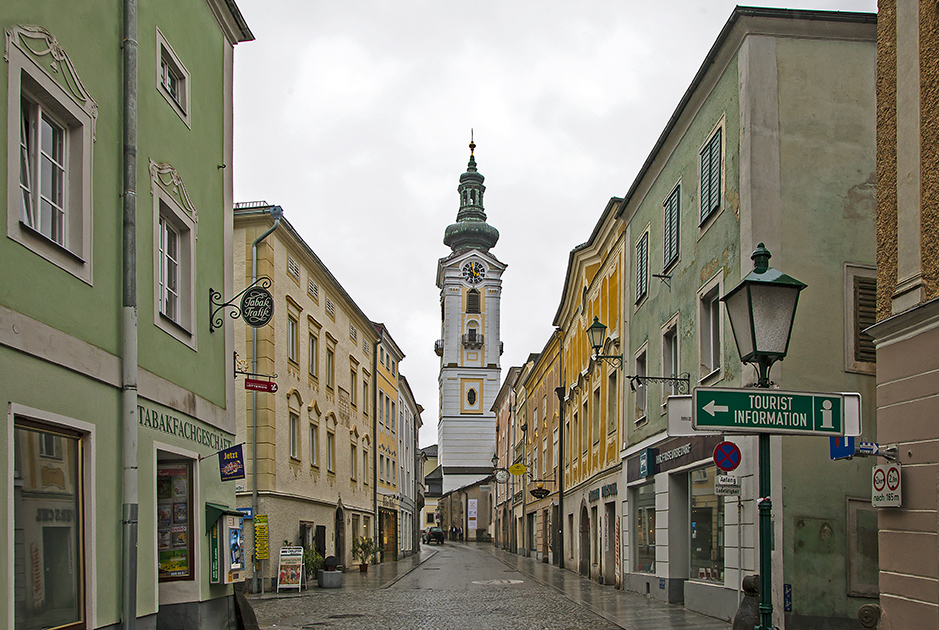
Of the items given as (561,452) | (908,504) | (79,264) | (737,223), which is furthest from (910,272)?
(561,452)

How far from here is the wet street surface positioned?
53.7 feet

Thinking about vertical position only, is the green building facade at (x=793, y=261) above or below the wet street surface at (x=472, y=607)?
above

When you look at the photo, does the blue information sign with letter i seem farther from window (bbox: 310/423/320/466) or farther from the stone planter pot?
window (bbox: 310/423/320/466)

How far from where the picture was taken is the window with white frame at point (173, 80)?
1202 centimetres

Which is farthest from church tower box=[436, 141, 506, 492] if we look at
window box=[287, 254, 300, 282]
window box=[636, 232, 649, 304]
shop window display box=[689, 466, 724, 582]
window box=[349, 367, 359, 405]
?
shop window display box=[689, 466, 724, 582]

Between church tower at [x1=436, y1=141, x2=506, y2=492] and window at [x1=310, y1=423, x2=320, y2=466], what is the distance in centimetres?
5636

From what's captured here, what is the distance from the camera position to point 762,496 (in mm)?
6523

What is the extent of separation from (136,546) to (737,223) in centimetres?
961

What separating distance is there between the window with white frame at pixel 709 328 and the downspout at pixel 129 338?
378 inches

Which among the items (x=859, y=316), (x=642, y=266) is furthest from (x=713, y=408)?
(x=642, y=266)

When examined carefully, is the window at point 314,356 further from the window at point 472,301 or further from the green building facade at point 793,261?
the window at point 472,301

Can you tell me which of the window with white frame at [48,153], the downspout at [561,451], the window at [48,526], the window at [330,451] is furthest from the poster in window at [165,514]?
the downspout at [561,451]

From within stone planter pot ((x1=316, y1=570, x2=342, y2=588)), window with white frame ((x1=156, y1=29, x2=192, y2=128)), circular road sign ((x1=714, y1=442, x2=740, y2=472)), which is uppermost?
window with white frame ((x1=156, y1=29, x2=192, y2=128))

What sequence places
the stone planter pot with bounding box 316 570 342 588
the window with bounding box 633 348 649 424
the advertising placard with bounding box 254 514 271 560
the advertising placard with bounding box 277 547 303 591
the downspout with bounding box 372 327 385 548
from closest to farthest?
the window with bounding box 633 348 649 424
the advertising placard with bounding box 254 514 271 560
the advertising placard with bounding box 277 547 303 591
the stone planter pot with bounding box 316 570 342 588
the downspout with bounding box 372 327 385 548
